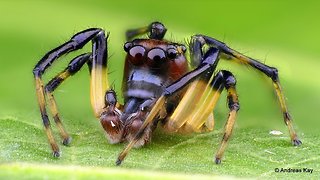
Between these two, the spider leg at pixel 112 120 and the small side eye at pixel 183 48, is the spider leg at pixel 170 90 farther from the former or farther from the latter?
the small side eye at pixel 183 48

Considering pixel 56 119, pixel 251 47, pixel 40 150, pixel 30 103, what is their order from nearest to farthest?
pixel 40 150, pixel 56 119, pixel 30 103, pixel 251 47

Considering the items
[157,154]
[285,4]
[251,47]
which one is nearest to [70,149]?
[157,154]

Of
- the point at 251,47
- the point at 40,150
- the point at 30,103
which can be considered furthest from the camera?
the point at 251,47

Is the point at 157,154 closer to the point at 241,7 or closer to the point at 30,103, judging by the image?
the point at 30,103

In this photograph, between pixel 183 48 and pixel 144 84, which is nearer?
pixel 144 84

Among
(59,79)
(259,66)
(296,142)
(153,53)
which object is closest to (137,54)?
(153,53)

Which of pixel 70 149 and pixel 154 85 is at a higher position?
pixel 154 85

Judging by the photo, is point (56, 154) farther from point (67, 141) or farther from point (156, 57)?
point (156, 57)

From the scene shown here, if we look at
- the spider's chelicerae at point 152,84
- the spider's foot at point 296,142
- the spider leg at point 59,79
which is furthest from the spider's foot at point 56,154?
the spider's foot at point 296,142
